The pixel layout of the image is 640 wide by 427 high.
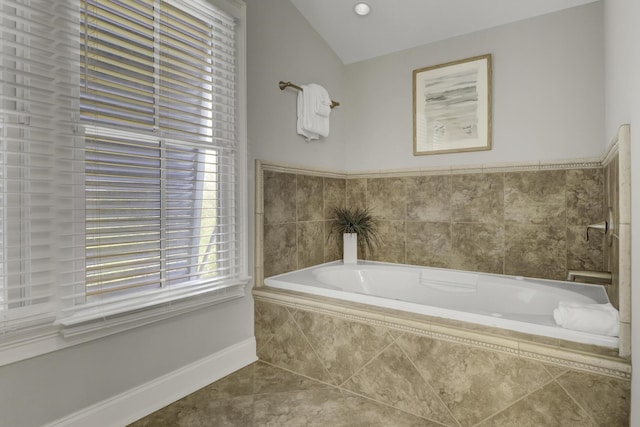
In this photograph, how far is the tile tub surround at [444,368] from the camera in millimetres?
1403

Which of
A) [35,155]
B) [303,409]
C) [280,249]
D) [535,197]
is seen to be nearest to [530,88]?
[535,197]

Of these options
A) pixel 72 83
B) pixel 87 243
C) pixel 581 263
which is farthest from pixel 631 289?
pixel 72 83

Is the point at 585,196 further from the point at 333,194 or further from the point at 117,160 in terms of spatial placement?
the point at 117,160

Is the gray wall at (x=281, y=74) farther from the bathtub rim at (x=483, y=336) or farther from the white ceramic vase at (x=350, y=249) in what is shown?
the bathtub rim at (x=483, y=336)

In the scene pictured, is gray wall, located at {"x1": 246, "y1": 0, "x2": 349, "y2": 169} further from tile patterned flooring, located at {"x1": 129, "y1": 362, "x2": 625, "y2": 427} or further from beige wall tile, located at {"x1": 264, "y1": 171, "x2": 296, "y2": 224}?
tile patterned flooring, located at {"x1": 129, "y1": 362, "x2": 625, "y2": 427}

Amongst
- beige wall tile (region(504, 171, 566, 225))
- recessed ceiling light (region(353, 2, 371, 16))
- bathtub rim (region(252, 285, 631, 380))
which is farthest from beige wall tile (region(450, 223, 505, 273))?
recessed ceiling light (region(353, 2, 371, 16))

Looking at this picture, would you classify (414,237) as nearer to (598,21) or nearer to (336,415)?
(336,415)

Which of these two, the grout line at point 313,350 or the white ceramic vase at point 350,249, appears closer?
the grout line at point 313,350

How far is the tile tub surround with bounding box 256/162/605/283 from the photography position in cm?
241

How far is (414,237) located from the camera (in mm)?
3027

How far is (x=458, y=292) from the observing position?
2.60 meters

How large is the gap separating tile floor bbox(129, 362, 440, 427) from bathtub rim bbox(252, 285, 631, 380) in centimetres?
42

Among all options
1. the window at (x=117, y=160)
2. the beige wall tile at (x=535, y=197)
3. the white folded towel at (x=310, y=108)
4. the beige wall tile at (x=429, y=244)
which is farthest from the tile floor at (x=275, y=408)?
the white folded towel at (x=310, y=108)

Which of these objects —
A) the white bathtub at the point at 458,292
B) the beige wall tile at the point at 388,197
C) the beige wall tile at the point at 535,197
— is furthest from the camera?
the beige wall tile at the point at 388,197
